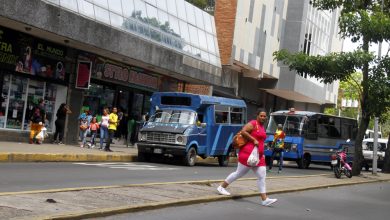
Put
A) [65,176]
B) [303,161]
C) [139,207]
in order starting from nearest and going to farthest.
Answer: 1. [139,207]
2. [65,176]
3. [303,161]

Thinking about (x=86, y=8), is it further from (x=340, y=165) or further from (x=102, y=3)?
(x=340, y=165)

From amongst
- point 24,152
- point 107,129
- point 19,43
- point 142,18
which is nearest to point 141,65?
point 142,18

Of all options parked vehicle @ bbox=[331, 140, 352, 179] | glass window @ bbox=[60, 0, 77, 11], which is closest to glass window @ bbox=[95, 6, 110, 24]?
glass window @ bbox=[60, 0, 77, 11]

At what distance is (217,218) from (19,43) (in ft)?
48.1

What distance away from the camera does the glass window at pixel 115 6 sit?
24.4 metres

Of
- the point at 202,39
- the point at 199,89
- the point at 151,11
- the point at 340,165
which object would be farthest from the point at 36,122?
the point at 199,89

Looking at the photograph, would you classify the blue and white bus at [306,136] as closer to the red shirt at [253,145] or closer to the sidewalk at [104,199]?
the sidewalk at [104,199]

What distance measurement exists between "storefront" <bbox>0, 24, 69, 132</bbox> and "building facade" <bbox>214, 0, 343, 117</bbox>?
12360 mm

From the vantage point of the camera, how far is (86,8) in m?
22.4

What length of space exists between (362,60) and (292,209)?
12052mm

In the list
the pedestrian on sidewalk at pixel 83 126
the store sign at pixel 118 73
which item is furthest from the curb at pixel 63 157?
the store sign at pixel 118 73

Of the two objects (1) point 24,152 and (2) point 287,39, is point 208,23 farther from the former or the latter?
(1) point 24,152

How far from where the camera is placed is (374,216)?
35.8ft

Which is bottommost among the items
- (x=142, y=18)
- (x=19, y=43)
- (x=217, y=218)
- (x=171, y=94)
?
(x=217, y=218)
